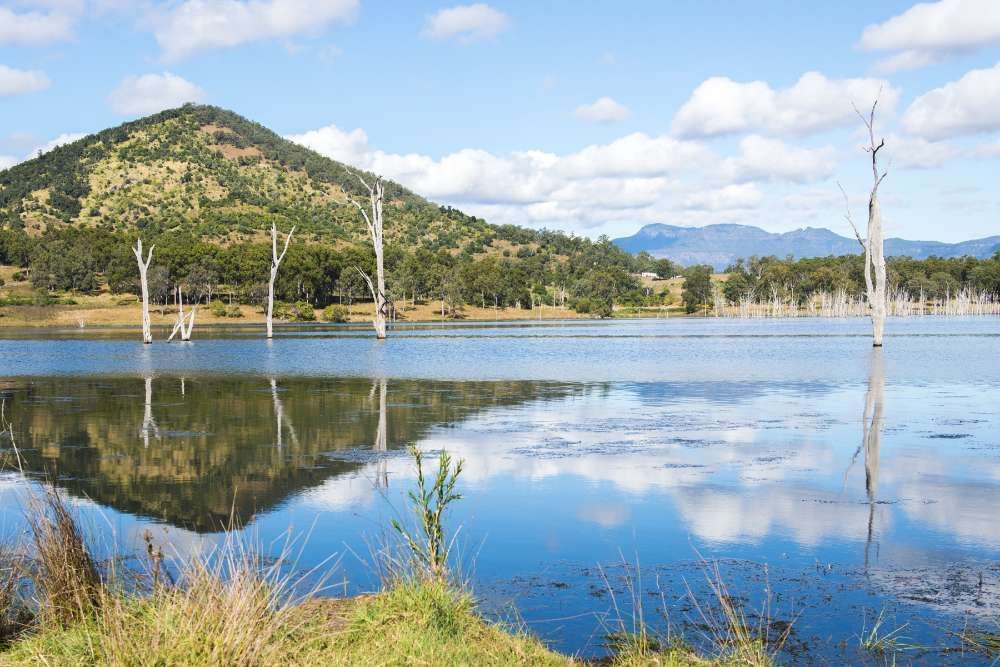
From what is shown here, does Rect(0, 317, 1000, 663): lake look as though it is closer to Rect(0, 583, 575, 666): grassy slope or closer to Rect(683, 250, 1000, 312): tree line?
Rect(0, 583, 575, 666): grassy slope

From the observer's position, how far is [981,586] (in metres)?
8.23

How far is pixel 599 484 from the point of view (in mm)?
12906

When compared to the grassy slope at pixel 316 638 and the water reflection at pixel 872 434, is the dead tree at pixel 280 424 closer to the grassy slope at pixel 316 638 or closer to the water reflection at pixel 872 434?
the water reflection at pixel 872 434

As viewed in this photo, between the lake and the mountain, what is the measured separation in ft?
377

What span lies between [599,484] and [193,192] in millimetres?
155206

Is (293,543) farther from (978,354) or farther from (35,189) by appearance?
(35,189)

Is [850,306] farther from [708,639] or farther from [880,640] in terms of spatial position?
[708,639]

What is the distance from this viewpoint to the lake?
8125 mm

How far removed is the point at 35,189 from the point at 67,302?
67.1 m

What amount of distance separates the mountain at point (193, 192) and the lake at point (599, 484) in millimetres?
115027

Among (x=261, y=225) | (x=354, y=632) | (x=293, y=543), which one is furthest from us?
(x=261, y=225)

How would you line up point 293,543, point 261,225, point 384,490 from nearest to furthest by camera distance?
point 293,543
point 384,490
point 261,225

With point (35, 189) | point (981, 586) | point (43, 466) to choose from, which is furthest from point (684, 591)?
point (35, 189)

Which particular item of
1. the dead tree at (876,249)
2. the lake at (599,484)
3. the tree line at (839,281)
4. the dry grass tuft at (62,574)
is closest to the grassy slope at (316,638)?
the dry grass tuft at (62,574)
